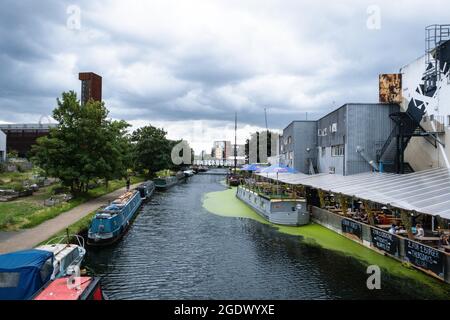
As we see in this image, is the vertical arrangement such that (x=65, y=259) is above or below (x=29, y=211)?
below

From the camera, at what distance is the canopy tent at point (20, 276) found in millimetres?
13977

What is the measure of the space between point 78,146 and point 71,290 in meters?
36.3

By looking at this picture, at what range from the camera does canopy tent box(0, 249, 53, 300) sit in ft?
45.9

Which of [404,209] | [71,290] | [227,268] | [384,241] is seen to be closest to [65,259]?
[71,290]

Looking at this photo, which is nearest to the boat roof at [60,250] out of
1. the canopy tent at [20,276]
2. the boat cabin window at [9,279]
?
the canopy tent at [20,276]

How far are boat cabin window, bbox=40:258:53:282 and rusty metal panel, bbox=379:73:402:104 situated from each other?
34.7 meters

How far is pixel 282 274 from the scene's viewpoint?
2098 centimetres

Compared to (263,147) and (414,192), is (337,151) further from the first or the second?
(263,147)

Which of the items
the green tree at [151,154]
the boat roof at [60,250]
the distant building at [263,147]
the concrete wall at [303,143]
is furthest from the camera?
the distant building at [263,147]

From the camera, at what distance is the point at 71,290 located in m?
13.4

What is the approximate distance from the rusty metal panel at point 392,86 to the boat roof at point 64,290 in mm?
34449

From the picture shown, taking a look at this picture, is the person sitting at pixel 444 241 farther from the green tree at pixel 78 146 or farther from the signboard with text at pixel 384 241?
Result: the green tree at pixel 78 146
